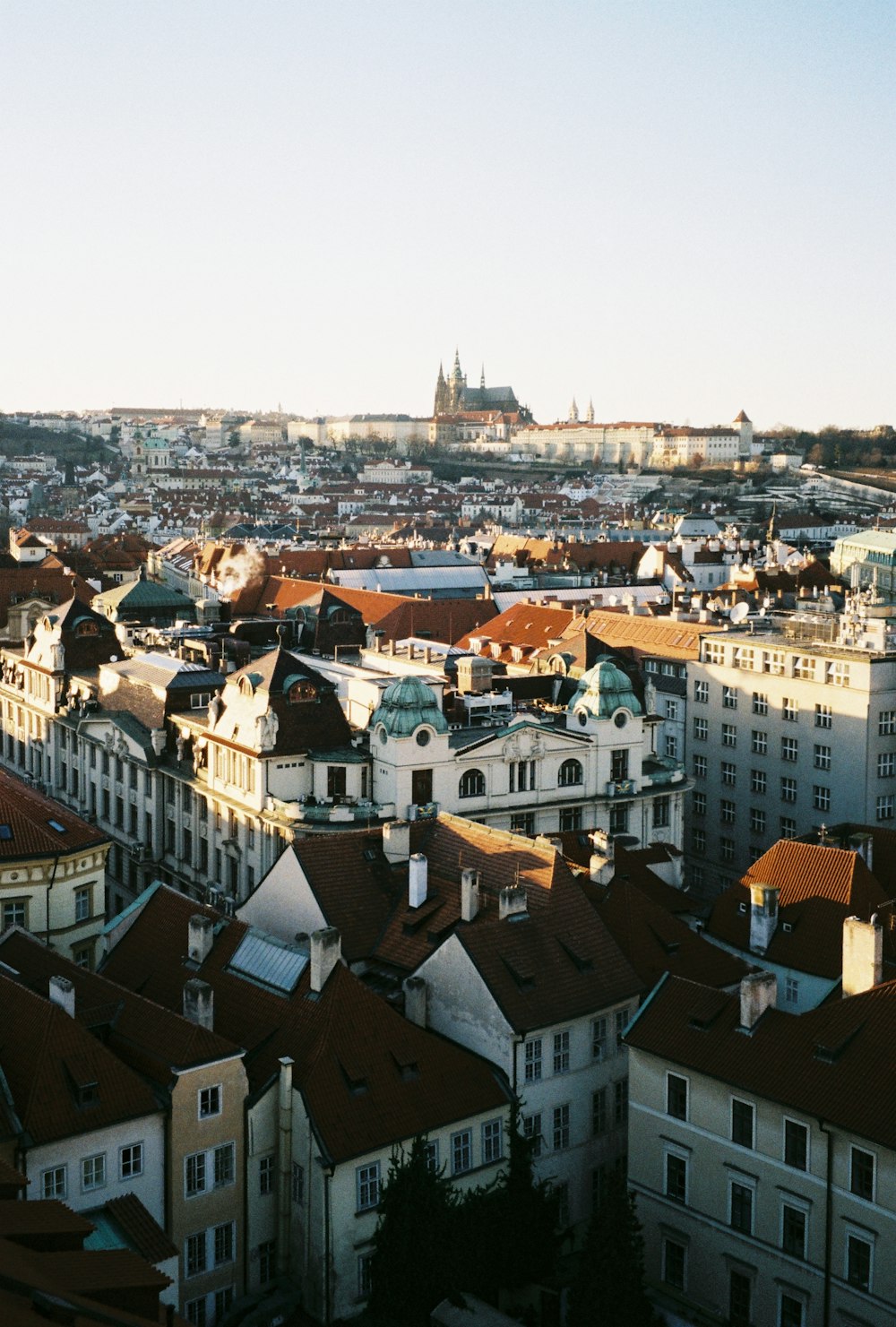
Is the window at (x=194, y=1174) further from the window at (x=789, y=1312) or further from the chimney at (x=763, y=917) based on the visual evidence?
the chimney at (x=763, y=917)

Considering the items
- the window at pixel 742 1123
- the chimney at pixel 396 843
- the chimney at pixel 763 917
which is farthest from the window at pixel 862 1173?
the chimney at pixel 396 843

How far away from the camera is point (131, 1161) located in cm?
3428

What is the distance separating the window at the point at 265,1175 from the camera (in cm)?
3650

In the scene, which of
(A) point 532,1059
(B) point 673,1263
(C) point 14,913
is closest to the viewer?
(B) point 673,1263

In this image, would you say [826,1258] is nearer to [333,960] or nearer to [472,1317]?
[472,1317]

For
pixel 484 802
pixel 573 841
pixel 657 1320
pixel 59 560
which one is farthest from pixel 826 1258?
pixel 59 560

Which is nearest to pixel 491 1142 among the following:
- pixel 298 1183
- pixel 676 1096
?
pixel 676 1096

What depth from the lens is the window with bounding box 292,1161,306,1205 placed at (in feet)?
119

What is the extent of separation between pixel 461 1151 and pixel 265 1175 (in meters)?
5.05

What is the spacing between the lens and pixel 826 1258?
112ft

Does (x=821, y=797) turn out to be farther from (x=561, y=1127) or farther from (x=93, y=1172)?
(x=93, y=1172)

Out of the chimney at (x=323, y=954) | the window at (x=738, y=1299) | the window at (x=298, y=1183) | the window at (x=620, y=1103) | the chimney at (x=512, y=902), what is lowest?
the window at (x=738, y=1299)

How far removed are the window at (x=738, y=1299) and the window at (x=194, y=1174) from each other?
13116 millimetres

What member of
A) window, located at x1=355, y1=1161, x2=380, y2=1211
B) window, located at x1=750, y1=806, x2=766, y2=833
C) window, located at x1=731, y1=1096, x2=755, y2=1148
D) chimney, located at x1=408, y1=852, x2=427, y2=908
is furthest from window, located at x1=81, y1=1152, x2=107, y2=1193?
window, located at x1=750, y1=806, x2=766, y2=833
